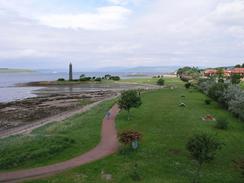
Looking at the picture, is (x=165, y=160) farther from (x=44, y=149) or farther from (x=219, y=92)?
(x=219, y=92)

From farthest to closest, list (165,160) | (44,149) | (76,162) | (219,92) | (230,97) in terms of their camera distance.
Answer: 1. (219,92)
2. (230,97)
3. (44,149)
4. (165,160)
5. (76,162)

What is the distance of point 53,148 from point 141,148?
6267 mm

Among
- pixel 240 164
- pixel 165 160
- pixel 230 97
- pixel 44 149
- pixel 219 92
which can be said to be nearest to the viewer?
pixel 240 164

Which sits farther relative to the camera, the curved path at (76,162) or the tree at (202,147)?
the curved path at (76,162)

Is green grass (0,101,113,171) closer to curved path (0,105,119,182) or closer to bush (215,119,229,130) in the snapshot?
curved path (0,105,119,182)

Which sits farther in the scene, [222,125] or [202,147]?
[222,125]

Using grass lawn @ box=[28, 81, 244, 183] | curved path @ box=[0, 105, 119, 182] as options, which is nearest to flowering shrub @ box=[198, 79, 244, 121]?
grass lawn @ box=[28, 81, 244, 183]

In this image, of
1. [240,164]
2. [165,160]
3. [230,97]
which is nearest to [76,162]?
[165,160]

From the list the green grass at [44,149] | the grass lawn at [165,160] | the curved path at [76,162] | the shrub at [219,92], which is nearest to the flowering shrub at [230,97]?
the shrub at [219,92]

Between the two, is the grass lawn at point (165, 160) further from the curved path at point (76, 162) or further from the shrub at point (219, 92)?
the shrub at point (219, 92)

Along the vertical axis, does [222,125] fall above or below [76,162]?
above

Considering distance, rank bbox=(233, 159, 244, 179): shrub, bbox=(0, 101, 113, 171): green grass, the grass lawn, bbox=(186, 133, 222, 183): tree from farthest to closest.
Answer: bbox=(0, 101, 113, 171): green grass → bbox=(233, 159, 244, 179): shrub → the grass lawn → bbox=(186, 133, 222, 183): tree

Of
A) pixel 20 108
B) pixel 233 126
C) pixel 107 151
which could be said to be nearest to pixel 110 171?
pixel 107 151

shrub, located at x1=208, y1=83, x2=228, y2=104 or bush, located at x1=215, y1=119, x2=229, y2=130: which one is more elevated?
shrub, located at x1=208, y1=83, x2=228, y2=104
